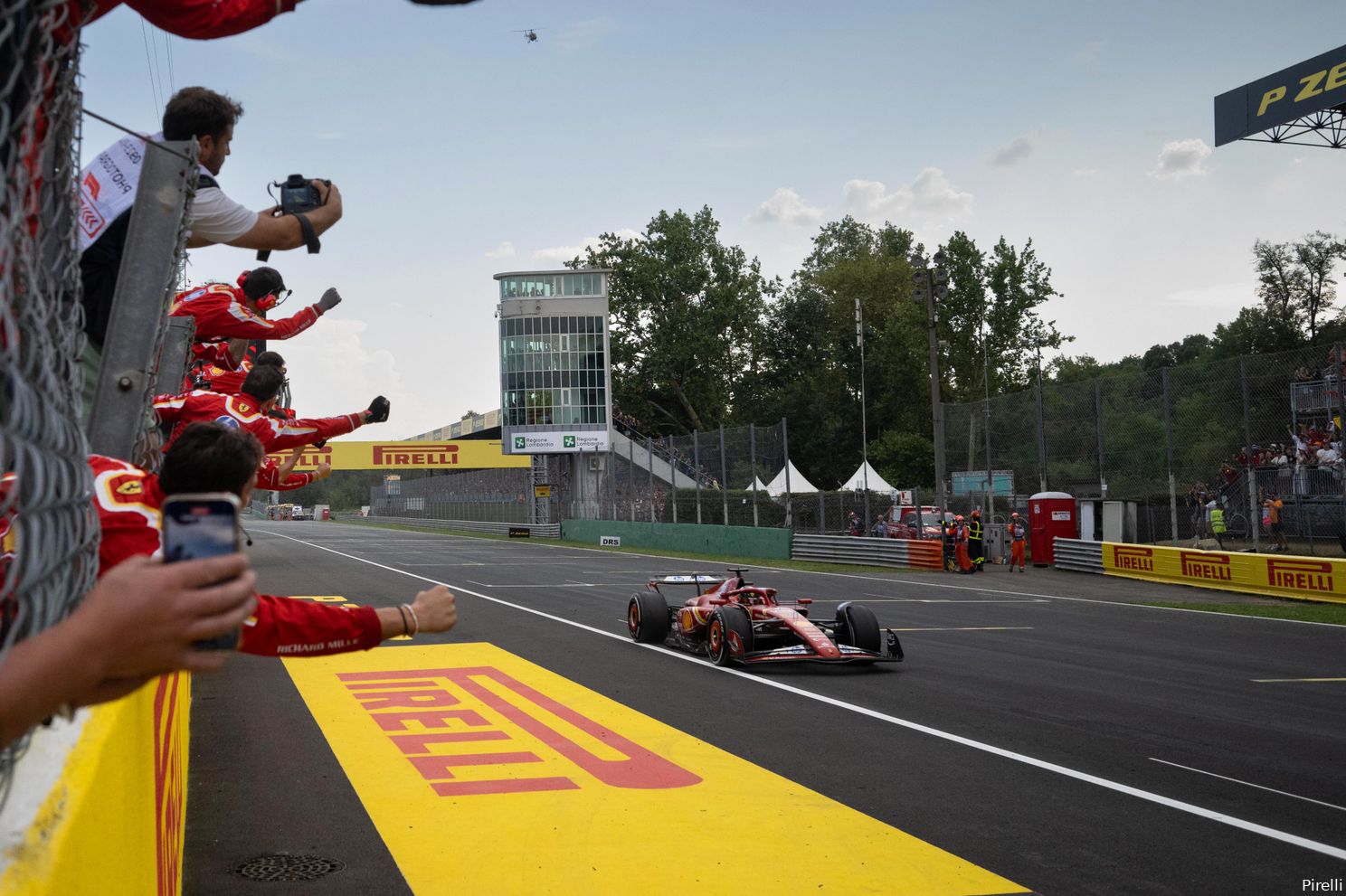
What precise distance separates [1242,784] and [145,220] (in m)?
6.16

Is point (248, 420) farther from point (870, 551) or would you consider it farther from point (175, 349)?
point (870, 551)

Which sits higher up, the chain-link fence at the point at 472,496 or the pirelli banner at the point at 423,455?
the pirelli banner at the point at 423,455

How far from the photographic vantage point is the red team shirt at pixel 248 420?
227 inches

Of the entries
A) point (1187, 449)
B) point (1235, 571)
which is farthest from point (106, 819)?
point (1187, 449)

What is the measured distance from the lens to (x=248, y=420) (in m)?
6.05

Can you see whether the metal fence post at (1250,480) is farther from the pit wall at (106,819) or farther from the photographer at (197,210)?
Result: the photographer at (197,210)

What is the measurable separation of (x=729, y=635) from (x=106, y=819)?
9.05 m

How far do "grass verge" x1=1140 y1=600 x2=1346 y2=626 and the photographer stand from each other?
15.6 metres

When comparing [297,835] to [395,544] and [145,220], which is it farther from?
[395,544]

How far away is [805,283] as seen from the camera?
79312 mm

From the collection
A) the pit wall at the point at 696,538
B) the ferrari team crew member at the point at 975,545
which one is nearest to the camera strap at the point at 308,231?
the ferrari team crew member at the point at 975,545

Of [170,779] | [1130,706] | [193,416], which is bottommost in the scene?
[1130,706]

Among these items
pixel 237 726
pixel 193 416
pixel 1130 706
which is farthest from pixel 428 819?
pixel 1130 706

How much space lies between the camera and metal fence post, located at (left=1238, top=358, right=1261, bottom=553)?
872 inches
